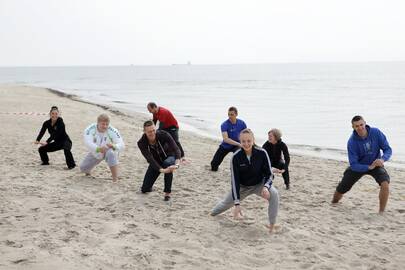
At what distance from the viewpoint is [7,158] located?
9.95 metres

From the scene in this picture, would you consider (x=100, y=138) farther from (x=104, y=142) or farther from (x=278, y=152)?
(x=278, y=152)

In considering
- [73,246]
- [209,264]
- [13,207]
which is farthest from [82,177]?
[209,264]

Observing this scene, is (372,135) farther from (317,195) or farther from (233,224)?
(233,224)

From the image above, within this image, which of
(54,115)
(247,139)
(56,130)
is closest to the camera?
(247,139)

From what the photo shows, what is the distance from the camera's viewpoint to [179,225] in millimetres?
6047

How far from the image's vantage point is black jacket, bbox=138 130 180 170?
7.09 meters

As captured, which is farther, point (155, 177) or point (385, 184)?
point (155, 177)

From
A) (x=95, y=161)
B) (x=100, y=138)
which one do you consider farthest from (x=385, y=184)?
(x=95, y=161)

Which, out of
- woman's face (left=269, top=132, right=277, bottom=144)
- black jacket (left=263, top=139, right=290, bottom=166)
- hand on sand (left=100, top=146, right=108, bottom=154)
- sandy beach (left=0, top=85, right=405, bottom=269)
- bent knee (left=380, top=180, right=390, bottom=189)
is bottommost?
sandy beach (left=0, top=85, right=405, bottom=269)

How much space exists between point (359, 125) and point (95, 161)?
4.97 meters

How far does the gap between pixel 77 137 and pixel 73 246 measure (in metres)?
9.66

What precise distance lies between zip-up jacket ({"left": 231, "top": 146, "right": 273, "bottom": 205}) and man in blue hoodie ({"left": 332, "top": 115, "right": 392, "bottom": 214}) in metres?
1.95

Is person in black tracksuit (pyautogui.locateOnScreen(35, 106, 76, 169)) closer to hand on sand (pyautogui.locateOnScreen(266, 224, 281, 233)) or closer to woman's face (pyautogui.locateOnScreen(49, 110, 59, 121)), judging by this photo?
woman's face (pyautogui.locateOnScreen(49, 110, 59, 121))

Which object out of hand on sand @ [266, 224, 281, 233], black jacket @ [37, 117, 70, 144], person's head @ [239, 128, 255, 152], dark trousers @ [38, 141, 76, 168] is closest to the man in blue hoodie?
hand on sand @ [266, 224, 281, 233]
